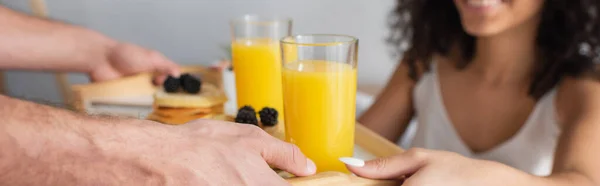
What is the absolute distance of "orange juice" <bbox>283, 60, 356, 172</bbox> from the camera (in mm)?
766

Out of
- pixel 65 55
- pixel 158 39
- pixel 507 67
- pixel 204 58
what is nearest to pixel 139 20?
pixel 158 39

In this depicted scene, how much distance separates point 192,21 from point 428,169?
2.05 m

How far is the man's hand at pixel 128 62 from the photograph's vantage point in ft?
5.34

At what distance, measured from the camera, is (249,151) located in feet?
2.16

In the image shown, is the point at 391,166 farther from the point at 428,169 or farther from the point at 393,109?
the point at 393,109

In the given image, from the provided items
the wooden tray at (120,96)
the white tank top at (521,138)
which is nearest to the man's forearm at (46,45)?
the wooden tray at (120,96)

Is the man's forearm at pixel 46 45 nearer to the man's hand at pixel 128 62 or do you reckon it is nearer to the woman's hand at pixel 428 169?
the man's hand at pixel 128 62

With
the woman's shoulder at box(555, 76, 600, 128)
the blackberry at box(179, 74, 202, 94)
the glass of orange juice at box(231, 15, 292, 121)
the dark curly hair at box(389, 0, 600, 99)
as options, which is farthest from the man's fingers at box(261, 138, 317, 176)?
the dark curly hair at box(389, 0, 600, 99)

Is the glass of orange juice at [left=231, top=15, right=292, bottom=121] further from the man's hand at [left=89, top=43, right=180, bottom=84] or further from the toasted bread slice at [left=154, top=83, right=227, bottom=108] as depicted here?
the man's hand at [left=89, top=43, right=180, bottom=84]

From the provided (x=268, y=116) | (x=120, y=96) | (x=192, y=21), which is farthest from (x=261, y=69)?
(x=192, y=21)

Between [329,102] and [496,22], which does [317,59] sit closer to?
[329,102]

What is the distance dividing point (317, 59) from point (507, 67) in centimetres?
80

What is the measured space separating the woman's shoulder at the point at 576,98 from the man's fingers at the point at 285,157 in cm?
69

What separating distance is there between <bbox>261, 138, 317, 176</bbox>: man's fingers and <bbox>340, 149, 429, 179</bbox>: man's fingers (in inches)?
2.2
